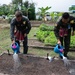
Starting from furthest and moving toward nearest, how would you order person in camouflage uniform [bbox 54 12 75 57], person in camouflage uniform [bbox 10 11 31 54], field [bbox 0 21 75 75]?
person in camouflage uniform [bbox 10 11 31 54] → person in camouflage uniform [bbox 54 12 75 57] → field [bbox 0 21 75 75]

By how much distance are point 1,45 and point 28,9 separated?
13094 mm

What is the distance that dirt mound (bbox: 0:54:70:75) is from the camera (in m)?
5.44

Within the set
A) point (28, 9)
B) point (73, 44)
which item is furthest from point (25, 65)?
point (28, 9)

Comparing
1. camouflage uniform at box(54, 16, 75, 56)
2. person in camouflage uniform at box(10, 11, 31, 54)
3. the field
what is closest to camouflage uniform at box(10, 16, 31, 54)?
person in camouflage uniform at box(10, 11, 31, 54)

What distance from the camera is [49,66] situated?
5777 millimetres

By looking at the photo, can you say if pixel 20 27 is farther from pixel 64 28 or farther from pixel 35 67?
pixel 35 67

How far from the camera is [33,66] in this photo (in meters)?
5.84

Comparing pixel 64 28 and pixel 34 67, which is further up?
pixel 64 28

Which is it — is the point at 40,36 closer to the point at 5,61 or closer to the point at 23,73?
the point at 5,61

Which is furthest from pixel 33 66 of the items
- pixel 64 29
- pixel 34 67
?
pixel 64 29

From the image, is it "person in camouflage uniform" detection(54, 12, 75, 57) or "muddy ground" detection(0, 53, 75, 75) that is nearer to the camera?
"muddy ground" detection(0, 53, 75, 75)

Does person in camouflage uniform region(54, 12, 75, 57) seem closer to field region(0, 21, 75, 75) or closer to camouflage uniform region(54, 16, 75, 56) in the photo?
camouflage uniform region(54, 16, 75, 56)

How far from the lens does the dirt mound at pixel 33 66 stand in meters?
5.44

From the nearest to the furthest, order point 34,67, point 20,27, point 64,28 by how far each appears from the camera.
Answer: point 34,67
point 64,28
point 20,27
